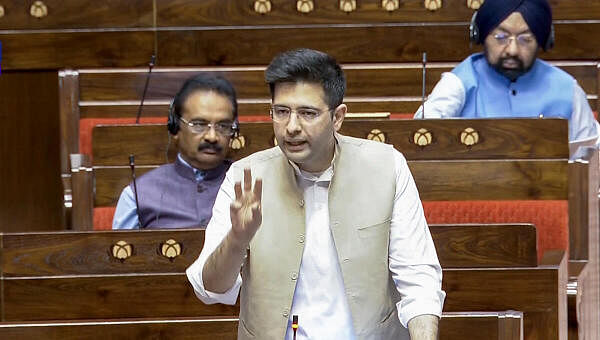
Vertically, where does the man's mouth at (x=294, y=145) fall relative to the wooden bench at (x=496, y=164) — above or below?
above

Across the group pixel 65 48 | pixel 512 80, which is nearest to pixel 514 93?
pixel 512 80

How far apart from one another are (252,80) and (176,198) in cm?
38

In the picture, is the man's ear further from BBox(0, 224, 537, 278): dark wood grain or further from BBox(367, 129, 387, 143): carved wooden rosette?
BBox(367, 129, 387, 143): carved wooden rosette

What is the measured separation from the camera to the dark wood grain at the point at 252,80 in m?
1.76

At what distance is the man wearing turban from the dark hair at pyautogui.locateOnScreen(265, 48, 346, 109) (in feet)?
2.13

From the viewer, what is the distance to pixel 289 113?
923 mm

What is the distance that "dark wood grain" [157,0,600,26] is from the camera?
188cm

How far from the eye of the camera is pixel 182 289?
4.04 ft

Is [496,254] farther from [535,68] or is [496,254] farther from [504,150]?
[535,68]

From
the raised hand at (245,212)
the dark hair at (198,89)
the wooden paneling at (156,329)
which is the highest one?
the dark hair at (198,89)

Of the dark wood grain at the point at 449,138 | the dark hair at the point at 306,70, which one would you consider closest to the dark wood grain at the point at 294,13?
the dark wood grain at the point at 449,138

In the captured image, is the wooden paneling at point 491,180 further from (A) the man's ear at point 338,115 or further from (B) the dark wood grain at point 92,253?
(A) the man's ear at point 338,115

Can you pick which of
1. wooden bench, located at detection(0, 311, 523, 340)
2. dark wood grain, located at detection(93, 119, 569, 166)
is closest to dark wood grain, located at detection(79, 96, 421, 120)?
dark wood grain, located at detection(93, 119, 569, 166)

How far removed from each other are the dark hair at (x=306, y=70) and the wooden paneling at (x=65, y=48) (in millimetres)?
989
